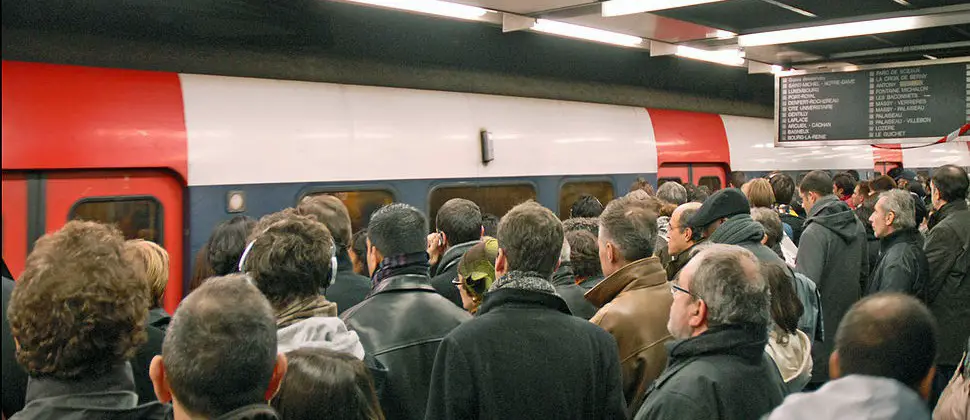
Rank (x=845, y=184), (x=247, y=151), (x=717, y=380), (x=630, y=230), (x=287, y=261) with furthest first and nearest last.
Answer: (x=845, y=184)
(x=247, y=151)
(x=630, y=230)
(x=287, y=261)
(x=717, y=380)

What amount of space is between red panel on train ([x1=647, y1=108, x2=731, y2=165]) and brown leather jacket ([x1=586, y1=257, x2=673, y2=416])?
19.0ft

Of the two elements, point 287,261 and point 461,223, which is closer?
point 287,261

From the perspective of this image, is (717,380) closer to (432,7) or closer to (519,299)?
(519,299)

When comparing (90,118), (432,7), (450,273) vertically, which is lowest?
(450,273)

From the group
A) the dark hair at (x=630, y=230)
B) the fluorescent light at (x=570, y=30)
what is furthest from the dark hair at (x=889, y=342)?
the fluorescent light at (x=570, y=30)

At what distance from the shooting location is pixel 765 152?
1078cm

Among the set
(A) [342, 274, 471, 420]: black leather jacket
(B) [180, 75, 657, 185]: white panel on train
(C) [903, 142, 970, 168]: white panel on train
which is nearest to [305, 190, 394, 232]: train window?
(B) [180, 75, 657, 185]: white panel on train

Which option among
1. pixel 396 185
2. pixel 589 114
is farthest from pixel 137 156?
pixel 589 114

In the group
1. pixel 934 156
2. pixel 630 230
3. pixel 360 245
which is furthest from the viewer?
pixel 934 156

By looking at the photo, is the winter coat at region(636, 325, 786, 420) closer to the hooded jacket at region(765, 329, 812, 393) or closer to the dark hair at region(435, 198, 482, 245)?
the hooded jacket at region(765, 329, 812, 393)

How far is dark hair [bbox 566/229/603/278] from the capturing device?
370 cm

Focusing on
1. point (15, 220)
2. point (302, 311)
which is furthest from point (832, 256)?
point (15, 220)

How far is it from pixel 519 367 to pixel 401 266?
759 millimetres

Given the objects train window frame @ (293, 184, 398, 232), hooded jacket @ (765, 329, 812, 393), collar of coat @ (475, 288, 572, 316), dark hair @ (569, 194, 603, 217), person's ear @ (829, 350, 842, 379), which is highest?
train window frame @ (293, 184, 398, 232)
